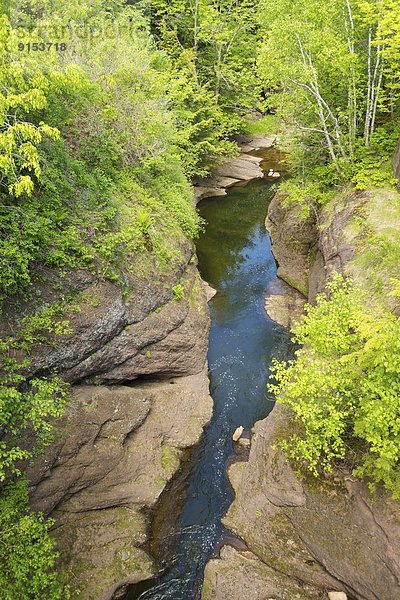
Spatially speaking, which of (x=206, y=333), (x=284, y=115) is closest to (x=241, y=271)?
(x=206, y=333)

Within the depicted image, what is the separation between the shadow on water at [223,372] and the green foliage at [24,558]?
227 centimetres

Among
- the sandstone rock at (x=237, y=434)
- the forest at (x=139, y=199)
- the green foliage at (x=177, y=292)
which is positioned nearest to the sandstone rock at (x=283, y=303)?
the forest at (x=139, y=199)

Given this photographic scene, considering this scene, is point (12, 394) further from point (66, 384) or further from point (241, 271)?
point (241, 271)

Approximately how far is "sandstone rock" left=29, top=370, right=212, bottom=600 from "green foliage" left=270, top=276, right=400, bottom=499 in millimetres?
4418

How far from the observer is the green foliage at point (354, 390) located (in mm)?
7586

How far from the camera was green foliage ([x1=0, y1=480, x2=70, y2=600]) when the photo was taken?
7766 mm

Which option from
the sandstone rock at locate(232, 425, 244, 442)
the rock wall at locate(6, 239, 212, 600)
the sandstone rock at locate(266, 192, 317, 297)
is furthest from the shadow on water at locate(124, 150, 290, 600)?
the sandstone rock at locate(266, 192, 317, 297)

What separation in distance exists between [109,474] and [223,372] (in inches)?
232

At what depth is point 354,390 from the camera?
8.56 metres

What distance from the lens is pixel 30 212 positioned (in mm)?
10375

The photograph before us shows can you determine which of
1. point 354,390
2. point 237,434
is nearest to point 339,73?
point 354,390

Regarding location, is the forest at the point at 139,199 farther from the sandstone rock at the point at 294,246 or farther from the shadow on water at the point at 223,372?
the shadow on water at the point at 223,372

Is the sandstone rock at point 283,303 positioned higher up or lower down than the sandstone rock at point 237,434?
higher up

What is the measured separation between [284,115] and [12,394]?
721 inches
